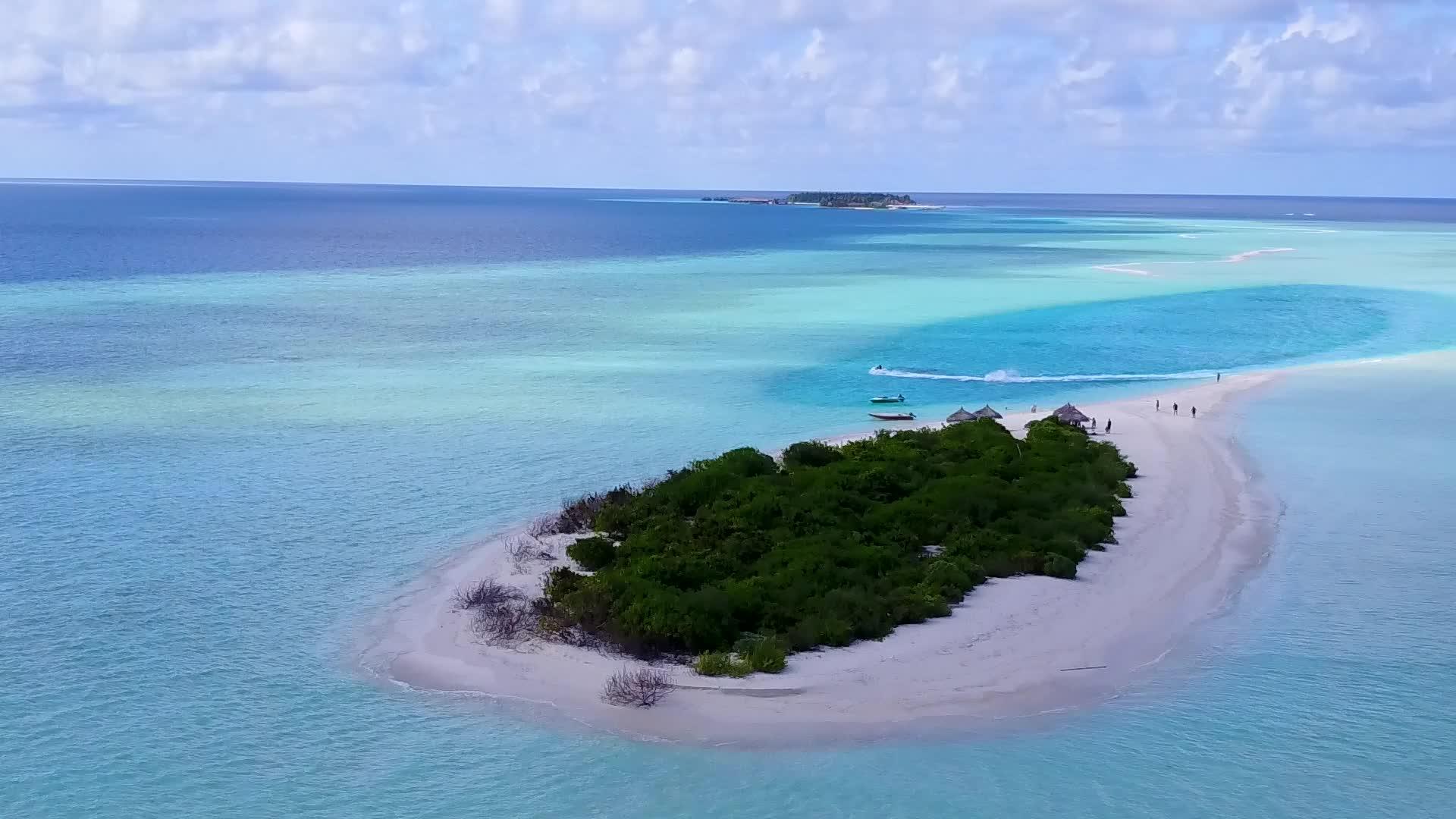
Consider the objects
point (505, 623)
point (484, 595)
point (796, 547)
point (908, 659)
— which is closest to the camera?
point (908, 659)

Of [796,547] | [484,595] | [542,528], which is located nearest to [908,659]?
[796,547]

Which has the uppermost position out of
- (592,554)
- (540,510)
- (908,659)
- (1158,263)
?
(1158,263)

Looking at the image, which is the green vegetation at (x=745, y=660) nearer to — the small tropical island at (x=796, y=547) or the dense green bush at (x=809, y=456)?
the small tropical island at (x=796, y=547)

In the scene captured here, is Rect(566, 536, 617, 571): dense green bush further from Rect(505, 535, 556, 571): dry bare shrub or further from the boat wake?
the boat wake

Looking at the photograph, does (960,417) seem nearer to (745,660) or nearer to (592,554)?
(592,554)

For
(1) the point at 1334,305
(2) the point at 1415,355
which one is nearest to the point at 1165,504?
(2) the point at 1415,355

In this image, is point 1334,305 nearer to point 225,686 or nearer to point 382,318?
point 382,318
